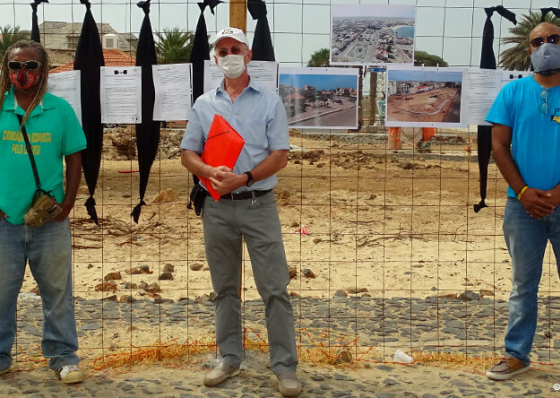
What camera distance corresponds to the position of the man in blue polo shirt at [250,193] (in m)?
4.46

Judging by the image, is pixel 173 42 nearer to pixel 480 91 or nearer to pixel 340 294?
pixel 340 294

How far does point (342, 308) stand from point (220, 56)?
11.7ft

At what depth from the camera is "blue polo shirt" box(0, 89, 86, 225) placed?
14.5 feet

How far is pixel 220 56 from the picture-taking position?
4520mm

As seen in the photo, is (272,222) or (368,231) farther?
(368,231)

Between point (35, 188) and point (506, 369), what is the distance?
3.43m

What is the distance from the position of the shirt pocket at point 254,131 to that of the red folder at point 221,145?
0.27 ft

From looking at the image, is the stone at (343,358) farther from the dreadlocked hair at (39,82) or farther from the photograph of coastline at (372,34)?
the dreadlocked hair at (39,82)

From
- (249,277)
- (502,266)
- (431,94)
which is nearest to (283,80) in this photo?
(431,94)

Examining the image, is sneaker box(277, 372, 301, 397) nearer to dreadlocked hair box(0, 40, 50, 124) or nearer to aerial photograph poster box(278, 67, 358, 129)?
aerial photograph poster box(278, 67, 358, 129)

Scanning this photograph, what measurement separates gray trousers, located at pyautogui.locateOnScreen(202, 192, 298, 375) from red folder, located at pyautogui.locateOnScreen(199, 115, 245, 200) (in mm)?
207

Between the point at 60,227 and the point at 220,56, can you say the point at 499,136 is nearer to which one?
the point at 220,56

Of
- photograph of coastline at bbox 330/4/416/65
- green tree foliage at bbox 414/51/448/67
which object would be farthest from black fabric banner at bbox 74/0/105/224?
green tree foliage at bbox 414/51/448/67

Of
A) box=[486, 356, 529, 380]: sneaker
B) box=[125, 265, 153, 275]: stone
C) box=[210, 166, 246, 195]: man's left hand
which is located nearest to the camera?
box=[210, 166, 246, 195]: man's left hand
